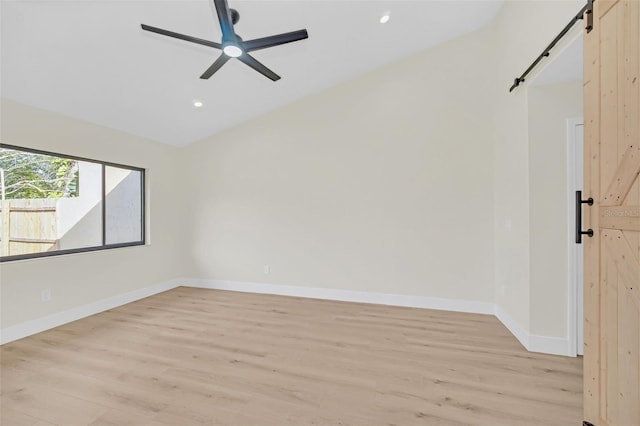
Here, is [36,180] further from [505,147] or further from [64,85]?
[505,147]

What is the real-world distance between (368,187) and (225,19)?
2.72 m

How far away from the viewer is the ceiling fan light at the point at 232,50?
2217 millimetres

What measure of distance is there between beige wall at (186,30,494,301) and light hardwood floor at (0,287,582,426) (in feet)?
2.78

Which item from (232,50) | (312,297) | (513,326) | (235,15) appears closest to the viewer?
(232,50)

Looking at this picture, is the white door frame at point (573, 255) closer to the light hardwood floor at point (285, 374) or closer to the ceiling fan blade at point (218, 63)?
the light hardwood floor at point (285, 374)

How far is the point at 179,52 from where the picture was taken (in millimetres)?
2916

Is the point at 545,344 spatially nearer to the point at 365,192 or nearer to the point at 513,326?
the point at 513,326

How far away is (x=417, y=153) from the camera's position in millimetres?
3914

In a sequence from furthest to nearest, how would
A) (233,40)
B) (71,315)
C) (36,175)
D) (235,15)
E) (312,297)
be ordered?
(312,297), (71,315), (36,175), (235,15), (233,40)

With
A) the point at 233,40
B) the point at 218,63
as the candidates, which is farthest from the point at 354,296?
the point at 233,40

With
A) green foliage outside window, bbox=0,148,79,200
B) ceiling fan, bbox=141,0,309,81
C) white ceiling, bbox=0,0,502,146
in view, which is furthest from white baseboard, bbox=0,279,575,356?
ceiling fan, bbox=141,0,309,81

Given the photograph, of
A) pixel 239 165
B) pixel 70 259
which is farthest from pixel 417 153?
pixel 70 259

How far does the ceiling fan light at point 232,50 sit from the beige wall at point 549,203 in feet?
8.55

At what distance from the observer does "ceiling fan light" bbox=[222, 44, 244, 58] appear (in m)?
2.22
